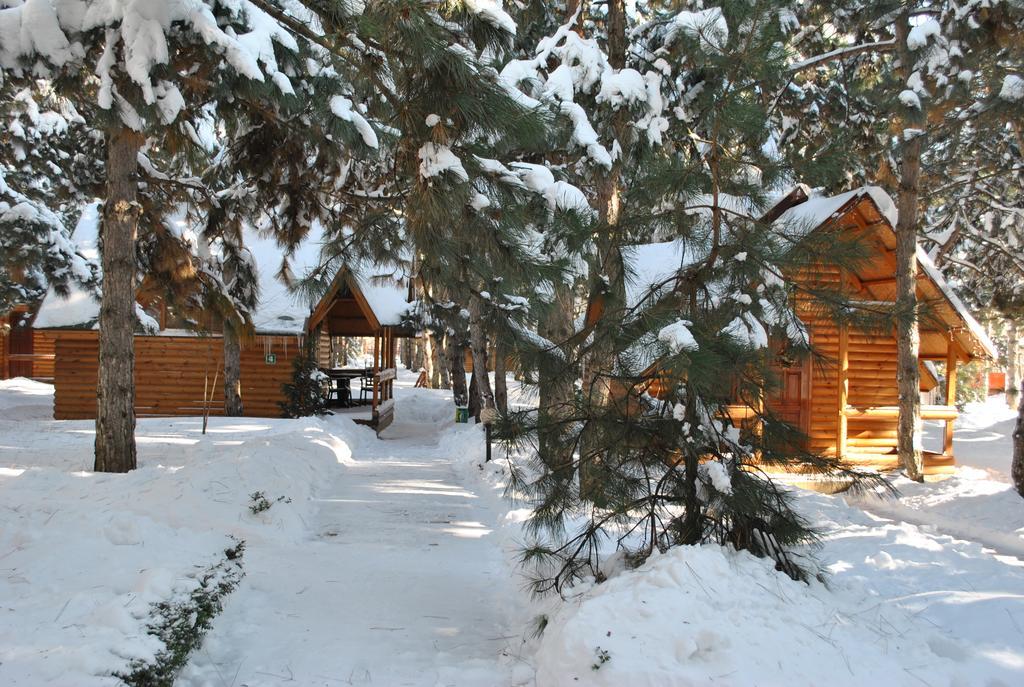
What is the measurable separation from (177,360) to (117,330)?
1255 cm

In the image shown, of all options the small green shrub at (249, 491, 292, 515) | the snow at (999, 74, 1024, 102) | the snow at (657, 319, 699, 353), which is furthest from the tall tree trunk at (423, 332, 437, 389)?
the snow at (657, 319, 699, 353)

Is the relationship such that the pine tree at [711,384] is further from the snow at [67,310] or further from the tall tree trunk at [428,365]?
the tall tree trunk at [428,365]

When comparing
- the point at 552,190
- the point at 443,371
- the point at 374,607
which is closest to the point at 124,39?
the point at 552,190

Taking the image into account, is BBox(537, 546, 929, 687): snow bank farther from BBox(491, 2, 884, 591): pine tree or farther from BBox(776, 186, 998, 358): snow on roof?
BBox(776, 186, 998, 358): snow on roof

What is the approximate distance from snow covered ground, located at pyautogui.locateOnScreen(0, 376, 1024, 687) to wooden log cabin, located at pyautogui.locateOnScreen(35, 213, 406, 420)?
984 centimetres

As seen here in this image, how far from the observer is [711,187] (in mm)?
5344

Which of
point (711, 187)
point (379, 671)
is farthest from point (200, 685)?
point (711, 187)

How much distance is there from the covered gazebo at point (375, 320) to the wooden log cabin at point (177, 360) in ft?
1.40

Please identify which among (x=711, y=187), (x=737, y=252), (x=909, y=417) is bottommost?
(x=909, y=417)

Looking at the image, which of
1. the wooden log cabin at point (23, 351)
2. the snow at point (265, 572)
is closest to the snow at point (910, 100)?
the snow at point (265, 572)

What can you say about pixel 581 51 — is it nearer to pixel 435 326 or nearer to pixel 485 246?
pixel 485 246

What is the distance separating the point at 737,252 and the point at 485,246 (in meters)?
1.70

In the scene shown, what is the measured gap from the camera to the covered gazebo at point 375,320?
1888 cm

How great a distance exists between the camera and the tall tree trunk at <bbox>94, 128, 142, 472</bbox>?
9.02 metres
